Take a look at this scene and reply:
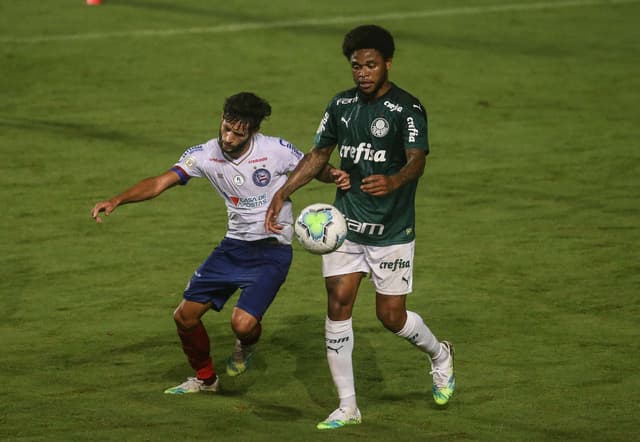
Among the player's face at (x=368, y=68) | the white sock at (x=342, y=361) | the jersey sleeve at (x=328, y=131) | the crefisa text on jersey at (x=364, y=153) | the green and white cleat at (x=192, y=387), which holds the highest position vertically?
the player's face at (x=368, y=68)

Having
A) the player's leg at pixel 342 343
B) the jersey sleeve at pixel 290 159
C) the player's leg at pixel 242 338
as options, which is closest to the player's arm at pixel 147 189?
the jersey sleeve at pixel 290 159

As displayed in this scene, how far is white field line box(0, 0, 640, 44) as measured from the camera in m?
20.2

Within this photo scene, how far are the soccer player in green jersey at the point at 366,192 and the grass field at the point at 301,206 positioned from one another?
1.94ft

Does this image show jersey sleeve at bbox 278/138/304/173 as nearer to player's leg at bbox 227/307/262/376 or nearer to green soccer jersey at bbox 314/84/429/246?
green soccer jersey at bbox 314/84/429/246

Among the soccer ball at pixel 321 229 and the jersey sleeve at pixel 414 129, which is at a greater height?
the jersey sleeve at pixel 414 129

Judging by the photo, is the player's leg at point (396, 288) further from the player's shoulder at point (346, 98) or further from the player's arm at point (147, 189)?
the player's arm at point (147, 189)

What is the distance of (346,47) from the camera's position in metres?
7.65

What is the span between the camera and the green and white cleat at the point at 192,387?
8.56 m

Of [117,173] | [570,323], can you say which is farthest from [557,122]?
[570,323]

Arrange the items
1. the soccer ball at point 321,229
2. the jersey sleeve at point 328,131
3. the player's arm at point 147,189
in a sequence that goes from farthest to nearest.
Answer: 1. the player's arm at point 147,189
2. the jersey sleeve at point 328,131
3. the soccer ball at point 321,229

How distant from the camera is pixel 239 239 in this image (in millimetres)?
8570

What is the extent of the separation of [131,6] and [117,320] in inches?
509

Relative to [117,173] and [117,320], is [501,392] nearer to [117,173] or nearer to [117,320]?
[117,320]

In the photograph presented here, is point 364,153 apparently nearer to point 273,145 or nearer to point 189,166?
point 273,145
